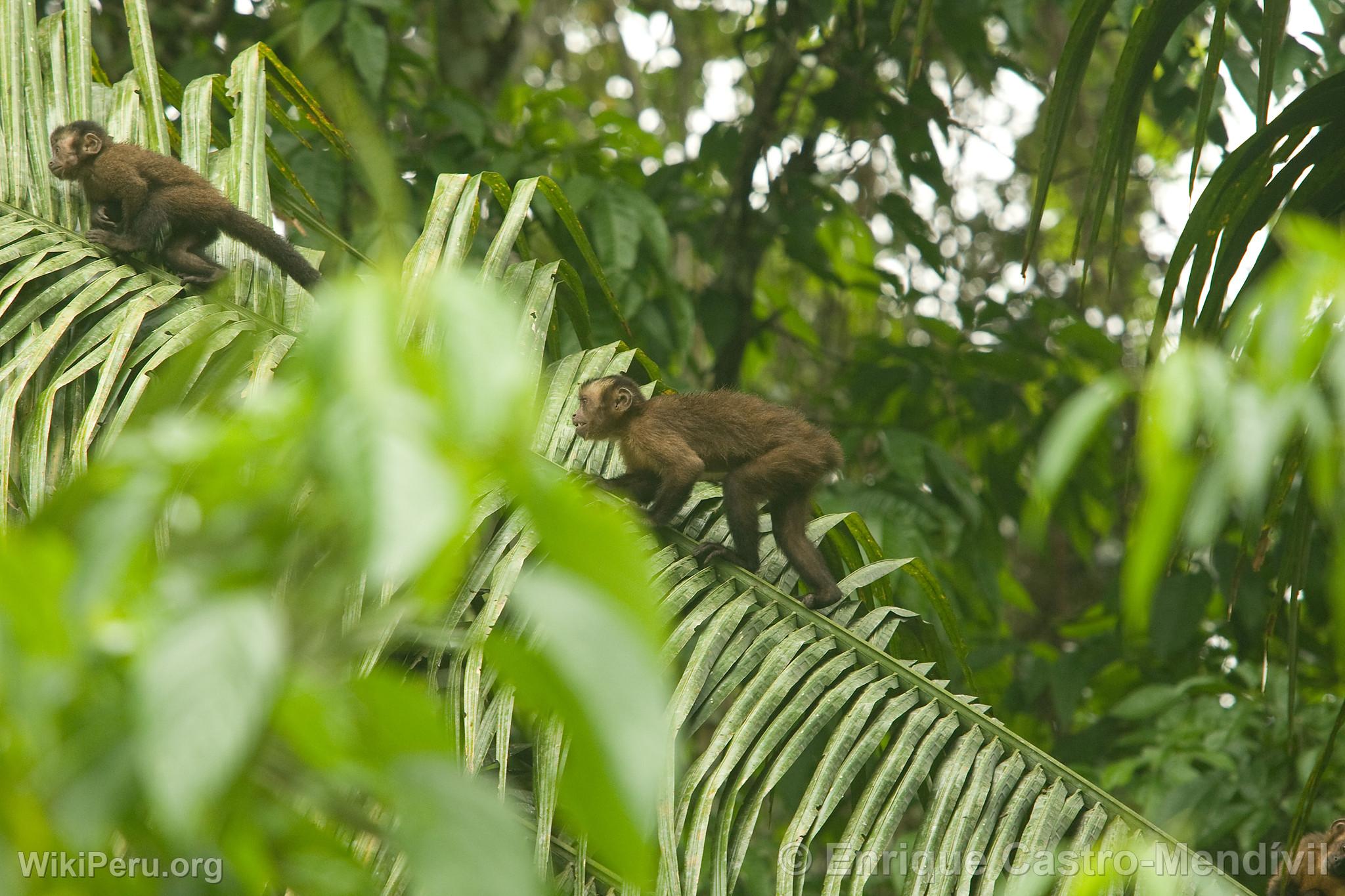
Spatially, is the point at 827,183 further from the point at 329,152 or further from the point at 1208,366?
the point at 1208,366

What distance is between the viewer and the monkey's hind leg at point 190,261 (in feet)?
11.9

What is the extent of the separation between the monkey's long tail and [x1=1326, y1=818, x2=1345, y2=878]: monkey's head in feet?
10.3

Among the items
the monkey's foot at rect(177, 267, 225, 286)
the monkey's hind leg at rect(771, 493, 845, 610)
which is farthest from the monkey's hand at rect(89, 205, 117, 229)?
the monkey's hind leg at rect(771, 493, 845, 610)

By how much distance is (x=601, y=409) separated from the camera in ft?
13.2

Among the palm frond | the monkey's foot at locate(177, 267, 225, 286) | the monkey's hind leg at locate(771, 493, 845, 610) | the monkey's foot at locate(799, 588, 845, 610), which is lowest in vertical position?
the palm frond

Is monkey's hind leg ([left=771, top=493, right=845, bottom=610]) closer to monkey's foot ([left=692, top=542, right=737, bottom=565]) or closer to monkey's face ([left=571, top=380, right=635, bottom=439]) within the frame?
monkey's foot ([left=692, top=542, right=737, bottom=565])

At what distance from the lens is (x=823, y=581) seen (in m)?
3.53

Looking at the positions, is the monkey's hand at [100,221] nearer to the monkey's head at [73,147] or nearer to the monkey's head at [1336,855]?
the monkey's head at [73,147]

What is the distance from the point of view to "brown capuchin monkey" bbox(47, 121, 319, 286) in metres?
3.60

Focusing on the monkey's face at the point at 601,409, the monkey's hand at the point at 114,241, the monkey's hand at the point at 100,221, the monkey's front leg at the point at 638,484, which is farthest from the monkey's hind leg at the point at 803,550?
the monkey's hand at the point at 100,221

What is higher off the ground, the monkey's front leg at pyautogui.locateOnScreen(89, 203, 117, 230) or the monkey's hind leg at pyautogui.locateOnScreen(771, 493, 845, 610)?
the monkey's front leg at pyautogui.locateOnScreen(89, 203, 117, 230)

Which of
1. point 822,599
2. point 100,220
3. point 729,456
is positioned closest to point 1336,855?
point 822,599

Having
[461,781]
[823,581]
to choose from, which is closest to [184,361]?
[461,781]

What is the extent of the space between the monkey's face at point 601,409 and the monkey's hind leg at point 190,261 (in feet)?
3.62
